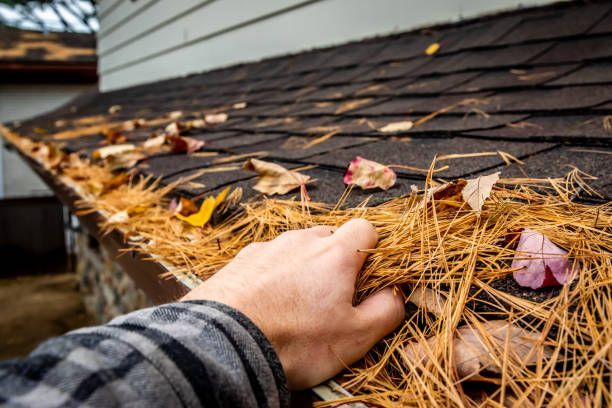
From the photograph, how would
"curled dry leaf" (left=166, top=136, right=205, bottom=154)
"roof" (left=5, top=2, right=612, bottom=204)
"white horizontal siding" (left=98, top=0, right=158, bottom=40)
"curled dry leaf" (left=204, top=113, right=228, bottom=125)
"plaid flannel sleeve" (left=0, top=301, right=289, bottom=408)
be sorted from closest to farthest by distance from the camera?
"plaid flannel sleeve" (left=0, top=301, right=289, bottom=408) < "roof" (left=5, top=2, right=612, bottom=204) < "curled dry leaf" (left=166, top=136, right=205, bottom=154) < "curled dry leaf" (left=204, top=113, right=228, bottom=125) < "white horizontal siding" (left=98, top=0, right=158, bottom=40)

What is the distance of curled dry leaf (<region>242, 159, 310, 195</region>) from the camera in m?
1.27

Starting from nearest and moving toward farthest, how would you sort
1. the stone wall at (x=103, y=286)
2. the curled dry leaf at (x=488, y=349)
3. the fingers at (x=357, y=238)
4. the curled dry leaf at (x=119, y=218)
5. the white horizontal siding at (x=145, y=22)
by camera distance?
the curled dry leaf at (x=488, y=349) < the fingers at (x=357, y=238) < the curled dry leaf at (x=119, y=218) < the stone wall at (x=103, y=286) < the white horizontal siding at (x=145, y=22)

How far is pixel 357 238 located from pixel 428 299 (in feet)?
0.58

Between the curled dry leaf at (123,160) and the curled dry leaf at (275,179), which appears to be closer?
the curled dry leaf at (275,179)

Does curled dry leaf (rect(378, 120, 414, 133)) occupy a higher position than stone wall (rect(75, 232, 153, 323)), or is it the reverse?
curled dry leaf (rect(378, 120, 414, 133))

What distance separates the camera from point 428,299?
0.76 metres

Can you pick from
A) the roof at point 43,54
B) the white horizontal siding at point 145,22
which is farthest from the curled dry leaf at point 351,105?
the roof at point 43,54

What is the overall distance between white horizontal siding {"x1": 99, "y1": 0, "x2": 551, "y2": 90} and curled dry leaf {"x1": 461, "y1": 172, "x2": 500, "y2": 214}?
1832mm

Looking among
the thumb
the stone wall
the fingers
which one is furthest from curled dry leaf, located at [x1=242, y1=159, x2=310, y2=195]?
the stone wall

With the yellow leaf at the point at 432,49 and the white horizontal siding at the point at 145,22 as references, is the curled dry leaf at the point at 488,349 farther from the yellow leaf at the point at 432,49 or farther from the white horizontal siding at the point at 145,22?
the white horizontal siding at the point at 145,22

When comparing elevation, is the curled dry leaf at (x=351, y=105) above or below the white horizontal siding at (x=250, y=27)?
below

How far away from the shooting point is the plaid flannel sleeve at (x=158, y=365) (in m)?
0.52

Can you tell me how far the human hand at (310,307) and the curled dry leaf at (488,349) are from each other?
9 centimetres

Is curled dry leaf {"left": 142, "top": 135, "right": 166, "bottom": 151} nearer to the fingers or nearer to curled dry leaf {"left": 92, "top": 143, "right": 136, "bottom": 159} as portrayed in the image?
curled dry leaf {"left": 92, "top": 143, "right": 136, "bottom": 159}
